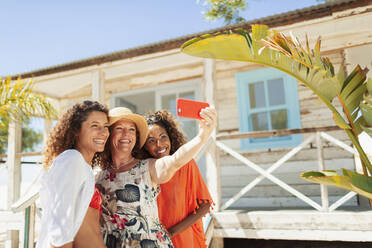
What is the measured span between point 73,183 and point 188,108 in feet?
2.21

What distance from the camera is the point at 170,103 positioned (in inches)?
291

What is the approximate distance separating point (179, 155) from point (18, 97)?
15.0ft

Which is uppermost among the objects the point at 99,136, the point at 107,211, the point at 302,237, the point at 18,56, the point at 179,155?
the point at 18,56

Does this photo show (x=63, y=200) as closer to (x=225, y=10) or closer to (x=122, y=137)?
(x=122, y=137)

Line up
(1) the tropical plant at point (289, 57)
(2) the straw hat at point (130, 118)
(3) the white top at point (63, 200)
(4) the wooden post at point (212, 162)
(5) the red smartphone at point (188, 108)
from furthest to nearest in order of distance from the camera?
(4) the wooden post at point (212, 162)
(1) the tropical plant at point (289, 57)
(2) the straw hat at point (130, 118)
(5) the red smartphone at point (188, 108)
(3) the white top at point (63, 200)

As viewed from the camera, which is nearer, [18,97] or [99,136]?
[99,136]

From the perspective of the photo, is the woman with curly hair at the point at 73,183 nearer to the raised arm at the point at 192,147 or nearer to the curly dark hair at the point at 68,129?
the curly dark hair at the point at 68,129

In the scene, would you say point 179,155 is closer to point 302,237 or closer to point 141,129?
point 141,129

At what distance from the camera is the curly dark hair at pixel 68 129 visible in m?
1.65

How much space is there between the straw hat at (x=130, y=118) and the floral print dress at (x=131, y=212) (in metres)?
0.34

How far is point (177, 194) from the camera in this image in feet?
6.75

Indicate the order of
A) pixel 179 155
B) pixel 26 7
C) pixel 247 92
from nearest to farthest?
1. pixel 179 155
2. pixel 247 92
3. pixel 26 7

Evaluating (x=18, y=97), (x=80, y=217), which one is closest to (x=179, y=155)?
(x=80, y=217)

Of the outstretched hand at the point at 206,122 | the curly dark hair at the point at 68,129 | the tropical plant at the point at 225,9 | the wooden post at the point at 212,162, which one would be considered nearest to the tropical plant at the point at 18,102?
the wooden post at the point at 212,162
